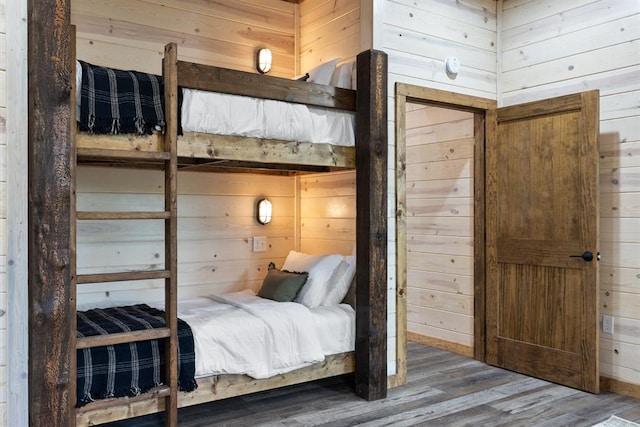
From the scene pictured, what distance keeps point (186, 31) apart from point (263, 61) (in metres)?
0.65

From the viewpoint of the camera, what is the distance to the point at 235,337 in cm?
294

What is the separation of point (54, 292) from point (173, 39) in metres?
2.35

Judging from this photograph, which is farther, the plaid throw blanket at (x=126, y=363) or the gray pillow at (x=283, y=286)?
the gray pillow at (x=283, y=286)

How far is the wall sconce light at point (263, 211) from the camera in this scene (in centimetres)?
432

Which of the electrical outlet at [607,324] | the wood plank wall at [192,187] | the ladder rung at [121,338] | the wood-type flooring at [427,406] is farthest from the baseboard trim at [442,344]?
the ladder rung at [121,338]

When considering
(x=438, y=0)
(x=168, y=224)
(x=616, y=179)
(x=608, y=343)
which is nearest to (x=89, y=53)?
(x=168, y=224)

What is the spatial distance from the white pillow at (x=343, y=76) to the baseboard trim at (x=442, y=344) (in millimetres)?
2394

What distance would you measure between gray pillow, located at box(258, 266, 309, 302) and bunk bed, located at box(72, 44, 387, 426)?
18.5 inches

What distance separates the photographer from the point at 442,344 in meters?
4.68

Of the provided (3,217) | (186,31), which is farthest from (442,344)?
(3,217)

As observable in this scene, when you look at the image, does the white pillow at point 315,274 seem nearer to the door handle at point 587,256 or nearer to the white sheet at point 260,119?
the white sheet at point 260,119

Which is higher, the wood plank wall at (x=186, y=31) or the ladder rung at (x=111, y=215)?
the wood plank wall at (x=186, y=31)

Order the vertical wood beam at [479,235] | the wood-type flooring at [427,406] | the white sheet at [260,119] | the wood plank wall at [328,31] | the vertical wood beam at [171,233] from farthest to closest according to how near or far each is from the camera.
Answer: the vertical wood beam at [479,235] → the wood plank wall at [328,31] → the wood-type flooring at [427,406] → the white sheet at [260,119] → the vertical wood beam at [171,233]

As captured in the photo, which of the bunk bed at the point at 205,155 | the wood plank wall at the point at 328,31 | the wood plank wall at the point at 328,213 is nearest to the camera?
the bunk bed at the point at 205,155
